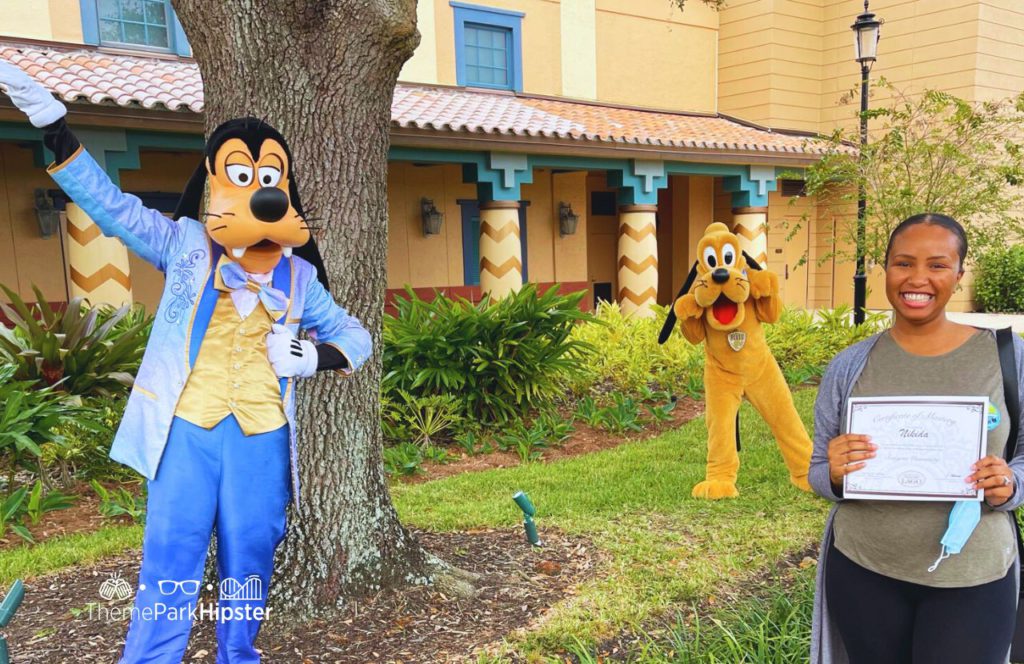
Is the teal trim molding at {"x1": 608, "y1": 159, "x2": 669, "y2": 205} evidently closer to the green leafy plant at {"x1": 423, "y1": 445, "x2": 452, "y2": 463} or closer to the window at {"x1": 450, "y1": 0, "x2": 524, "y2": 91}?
the window at {"x1": 450, "y1": 0, "x2": 524, "y2": 91}

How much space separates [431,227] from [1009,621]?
11.1 meters

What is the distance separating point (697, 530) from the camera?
14.2ft

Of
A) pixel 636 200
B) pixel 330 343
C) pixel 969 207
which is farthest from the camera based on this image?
pixel 636 200

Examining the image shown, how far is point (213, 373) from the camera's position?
2123 mm

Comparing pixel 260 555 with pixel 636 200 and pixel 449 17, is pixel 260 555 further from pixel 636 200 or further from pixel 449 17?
pixel 449 17

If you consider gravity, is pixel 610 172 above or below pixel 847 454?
above

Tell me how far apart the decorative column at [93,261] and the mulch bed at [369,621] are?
5030 millimetres

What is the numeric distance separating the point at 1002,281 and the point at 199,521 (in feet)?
55.4

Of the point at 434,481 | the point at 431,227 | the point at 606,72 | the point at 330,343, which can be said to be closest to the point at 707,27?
the point at 606,72

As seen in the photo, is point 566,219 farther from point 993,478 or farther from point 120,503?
point 993,478

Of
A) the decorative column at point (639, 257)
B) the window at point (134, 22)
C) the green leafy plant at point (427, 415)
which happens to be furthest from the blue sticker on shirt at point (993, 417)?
the window at point (134, 22)

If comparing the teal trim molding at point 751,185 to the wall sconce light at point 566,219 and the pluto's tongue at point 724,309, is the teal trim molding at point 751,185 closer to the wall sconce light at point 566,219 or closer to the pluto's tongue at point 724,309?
the wall sconce light at point 566,219

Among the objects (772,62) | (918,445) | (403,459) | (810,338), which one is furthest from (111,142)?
(772,62)

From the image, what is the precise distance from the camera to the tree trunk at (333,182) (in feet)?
9.36
